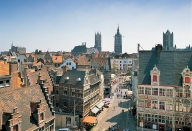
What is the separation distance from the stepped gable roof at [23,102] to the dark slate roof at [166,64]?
2325 centimetres

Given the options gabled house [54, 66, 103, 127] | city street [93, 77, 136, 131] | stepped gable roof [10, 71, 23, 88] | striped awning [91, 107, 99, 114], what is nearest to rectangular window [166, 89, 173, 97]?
city street [93, 77, 136, 131]

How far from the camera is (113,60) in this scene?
144500 millimetres

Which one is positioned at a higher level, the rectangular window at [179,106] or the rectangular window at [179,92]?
the rectangular window at [179,92]

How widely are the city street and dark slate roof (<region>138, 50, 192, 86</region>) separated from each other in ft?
37.2

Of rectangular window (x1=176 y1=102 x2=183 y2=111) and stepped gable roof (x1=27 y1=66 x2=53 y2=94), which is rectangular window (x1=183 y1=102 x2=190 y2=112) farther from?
stepped gable roof (x1=27 y1=66 x2=53 y2=94)

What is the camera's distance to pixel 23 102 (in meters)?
27.1

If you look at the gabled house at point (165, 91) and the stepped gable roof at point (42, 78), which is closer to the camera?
the gabled house at point (165, 91)

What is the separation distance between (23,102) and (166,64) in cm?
3036

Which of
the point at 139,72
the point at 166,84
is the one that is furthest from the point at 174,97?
the point at 139,72

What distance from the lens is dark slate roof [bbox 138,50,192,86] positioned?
4138cm

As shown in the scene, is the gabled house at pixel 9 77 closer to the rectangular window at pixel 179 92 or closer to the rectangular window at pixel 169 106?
the rectangular window at pixel 169 106

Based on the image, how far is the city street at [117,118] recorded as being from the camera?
150 feet

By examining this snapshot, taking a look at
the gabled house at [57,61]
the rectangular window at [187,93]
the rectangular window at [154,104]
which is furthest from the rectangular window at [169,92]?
the gabled house at [57,61]

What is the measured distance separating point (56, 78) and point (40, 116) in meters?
28.6
